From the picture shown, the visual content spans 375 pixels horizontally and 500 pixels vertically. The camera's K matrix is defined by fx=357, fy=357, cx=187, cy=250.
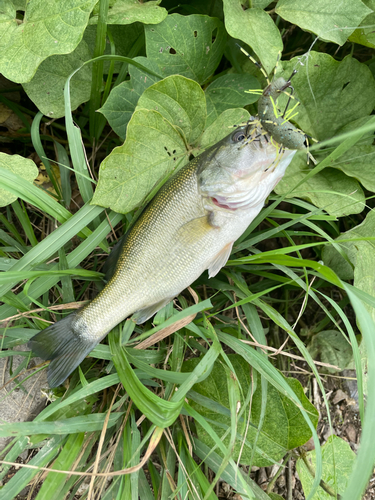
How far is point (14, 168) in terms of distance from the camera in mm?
1472

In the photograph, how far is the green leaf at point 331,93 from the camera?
5.06 feet

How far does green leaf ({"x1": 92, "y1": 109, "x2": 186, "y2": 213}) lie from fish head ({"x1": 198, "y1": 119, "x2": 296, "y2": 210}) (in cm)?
20

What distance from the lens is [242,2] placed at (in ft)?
4.98

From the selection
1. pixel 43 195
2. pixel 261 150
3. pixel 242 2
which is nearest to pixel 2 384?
pixel 43 195

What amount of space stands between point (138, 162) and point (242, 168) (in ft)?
1.39

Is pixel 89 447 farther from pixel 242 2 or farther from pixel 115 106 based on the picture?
pixel 242 2

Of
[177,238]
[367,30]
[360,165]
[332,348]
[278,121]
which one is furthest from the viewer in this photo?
[332,348]

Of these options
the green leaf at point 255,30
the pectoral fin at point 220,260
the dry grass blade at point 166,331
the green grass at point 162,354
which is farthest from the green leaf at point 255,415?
the green leaf at point 255,30

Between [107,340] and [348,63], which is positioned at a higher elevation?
[348,63]

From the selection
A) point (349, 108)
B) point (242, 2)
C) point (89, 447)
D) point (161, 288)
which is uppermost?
point (242, 2)

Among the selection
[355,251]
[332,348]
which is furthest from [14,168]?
[332,348]

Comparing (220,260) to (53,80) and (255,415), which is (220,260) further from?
(53,80)

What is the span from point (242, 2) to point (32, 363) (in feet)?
6.09

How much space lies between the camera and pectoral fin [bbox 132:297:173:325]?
59.1 inches
